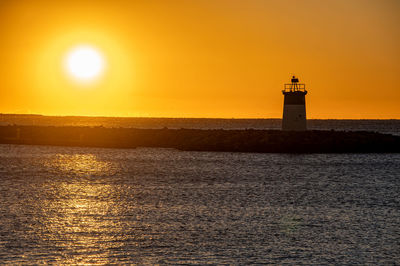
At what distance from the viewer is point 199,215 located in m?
28.0

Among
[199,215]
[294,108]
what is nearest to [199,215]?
[199,215]

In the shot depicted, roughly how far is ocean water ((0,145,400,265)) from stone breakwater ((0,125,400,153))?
47.3ft

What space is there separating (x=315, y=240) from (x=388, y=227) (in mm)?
4070

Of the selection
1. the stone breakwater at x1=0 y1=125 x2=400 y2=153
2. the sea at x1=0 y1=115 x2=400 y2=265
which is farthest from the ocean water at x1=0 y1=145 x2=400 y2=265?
the stone breakwater at x1=0 y1=125 x2=400 y2=153

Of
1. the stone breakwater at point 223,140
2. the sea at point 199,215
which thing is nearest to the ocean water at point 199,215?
the sea at point 199,215

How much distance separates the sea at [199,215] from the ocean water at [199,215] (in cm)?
5

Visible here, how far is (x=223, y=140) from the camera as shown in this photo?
7806 cm

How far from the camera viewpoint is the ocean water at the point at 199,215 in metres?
20.5

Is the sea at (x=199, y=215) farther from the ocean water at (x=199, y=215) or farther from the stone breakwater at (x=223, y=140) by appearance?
the stone breakwater at (x=223, y=140)

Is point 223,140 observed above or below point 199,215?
above

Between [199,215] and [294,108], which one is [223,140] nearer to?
[294,108]

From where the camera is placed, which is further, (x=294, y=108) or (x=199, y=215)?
(x=294, y=108)

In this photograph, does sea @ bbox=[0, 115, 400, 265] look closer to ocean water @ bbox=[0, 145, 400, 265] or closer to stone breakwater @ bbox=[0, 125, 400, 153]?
ocean water @ bbox=[0, 145, 400, 265]

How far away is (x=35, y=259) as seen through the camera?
19.4 metres
